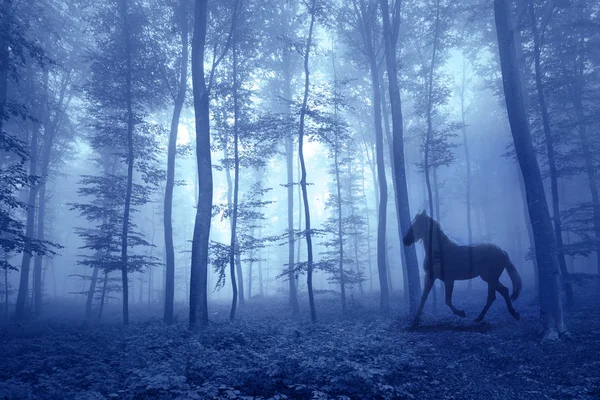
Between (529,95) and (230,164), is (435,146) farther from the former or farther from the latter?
(230,164)

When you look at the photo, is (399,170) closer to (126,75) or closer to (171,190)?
(171,190)

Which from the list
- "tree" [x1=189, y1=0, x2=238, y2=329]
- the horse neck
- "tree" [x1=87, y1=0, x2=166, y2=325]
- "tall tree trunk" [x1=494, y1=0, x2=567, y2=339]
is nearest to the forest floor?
"tall tree trunk" [x1=494, y1=0, x2=567, y2=339]

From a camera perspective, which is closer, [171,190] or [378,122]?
[378,122]

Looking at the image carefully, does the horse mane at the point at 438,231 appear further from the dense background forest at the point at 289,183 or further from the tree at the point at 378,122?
the tree at the point at 378,122

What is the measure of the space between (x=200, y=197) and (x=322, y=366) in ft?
28.3

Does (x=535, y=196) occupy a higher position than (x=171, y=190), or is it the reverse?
(x=171, y=190)

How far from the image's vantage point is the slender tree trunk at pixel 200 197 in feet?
40.3

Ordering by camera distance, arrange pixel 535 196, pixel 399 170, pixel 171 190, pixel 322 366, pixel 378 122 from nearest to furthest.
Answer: pixel 322 366 → pixel 535 196 → pixel 399 170 → pixel 378 122 → pixel 171 190

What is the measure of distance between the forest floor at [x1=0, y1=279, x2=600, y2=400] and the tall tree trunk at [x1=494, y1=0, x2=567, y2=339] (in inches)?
31.5

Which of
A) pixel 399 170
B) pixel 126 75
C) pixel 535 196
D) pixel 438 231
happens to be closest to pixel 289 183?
pixel 399 170

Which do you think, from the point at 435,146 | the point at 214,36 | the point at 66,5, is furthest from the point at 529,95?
the point at 66,5

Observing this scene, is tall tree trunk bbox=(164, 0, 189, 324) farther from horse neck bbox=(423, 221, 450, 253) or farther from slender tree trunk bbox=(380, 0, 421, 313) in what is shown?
horse neck bbox=(423, 221, 450, 253)

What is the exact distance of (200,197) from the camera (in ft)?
42.3

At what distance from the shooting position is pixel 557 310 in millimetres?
8438
